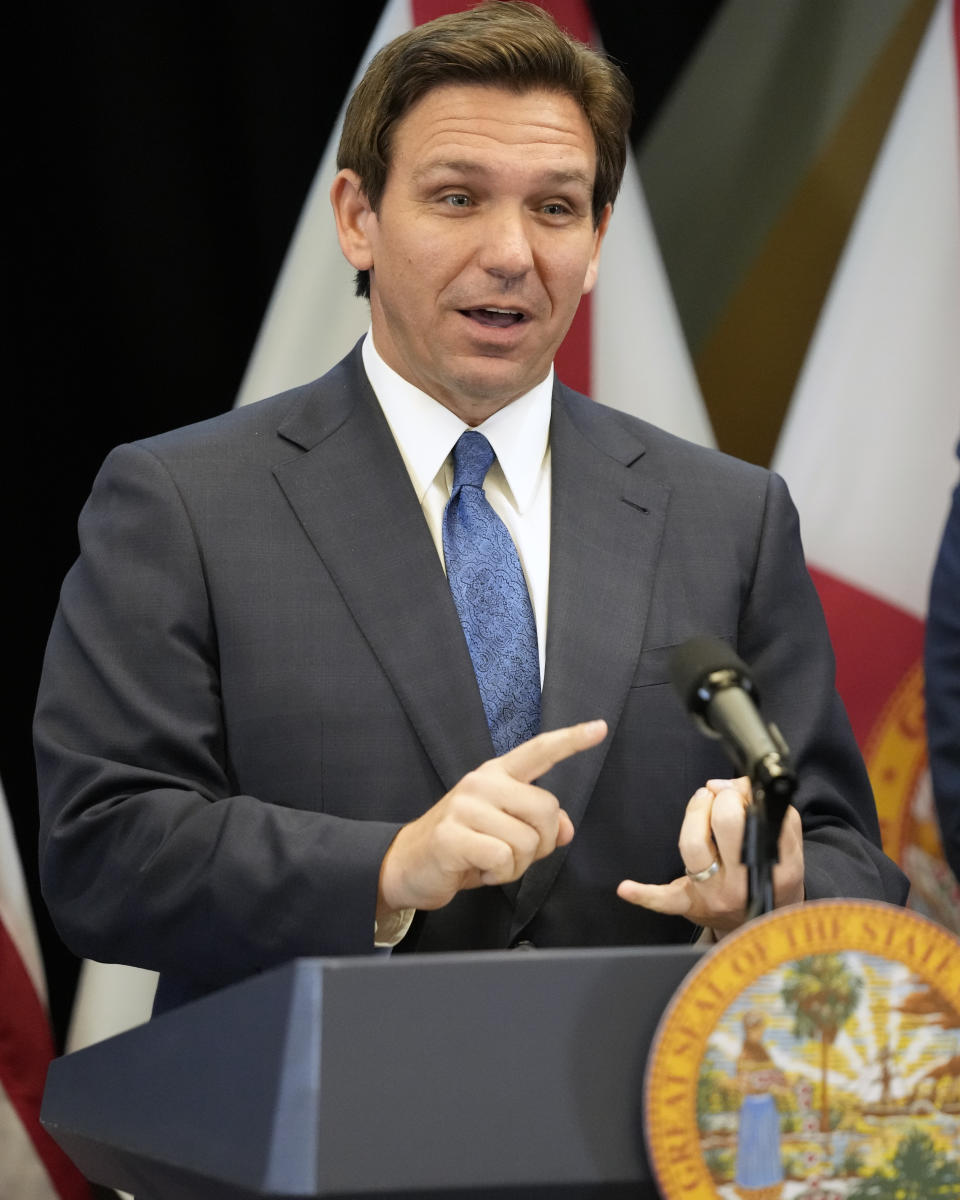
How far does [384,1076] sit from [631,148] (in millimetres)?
2007

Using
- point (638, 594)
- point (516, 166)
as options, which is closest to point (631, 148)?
point (516, 166)

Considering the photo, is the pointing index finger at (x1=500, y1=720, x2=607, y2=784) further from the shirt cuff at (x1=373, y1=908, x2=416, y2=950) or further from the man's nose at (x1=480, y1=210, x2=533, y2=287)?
the man's nose at (x1=480, y1=210, x2=533, y2=287)

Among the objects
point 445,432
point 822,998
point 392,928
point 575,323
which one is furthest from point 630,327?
point 822,998

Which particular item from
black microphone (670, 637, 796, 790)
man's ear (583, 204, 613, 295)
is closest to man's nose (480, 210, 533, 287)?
man's ear (583, 204, 613, 295)

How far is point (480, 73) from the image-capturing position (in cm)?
168

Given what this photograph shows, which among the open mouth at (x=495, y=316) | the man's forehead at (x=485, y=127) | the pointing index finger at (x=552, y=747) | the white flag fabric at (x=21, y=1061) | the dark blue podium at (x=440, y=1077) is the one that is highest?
the man's forehead at (x=485, y=127)

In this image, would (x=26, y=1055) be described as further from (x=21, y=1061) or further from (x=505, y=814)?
(x=505, y=814)

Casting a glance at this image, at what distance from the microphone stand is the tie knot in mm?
649

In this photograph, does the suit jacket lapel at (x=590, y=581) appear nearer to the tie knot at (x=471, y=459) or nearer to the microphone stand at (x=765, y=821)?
the tie knot at (x=471, y=459)

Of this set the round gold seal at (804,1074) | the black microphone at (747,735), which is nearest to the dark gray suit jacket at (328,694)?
the black microphone at (747,735)

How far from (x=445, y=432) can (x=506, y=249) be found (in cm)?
20

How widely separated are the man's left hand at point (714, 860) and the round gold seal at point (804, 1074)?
228 mm

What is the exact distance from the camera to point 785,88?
8.58ft

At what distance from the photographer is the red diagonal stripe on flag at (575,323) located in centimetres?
256
